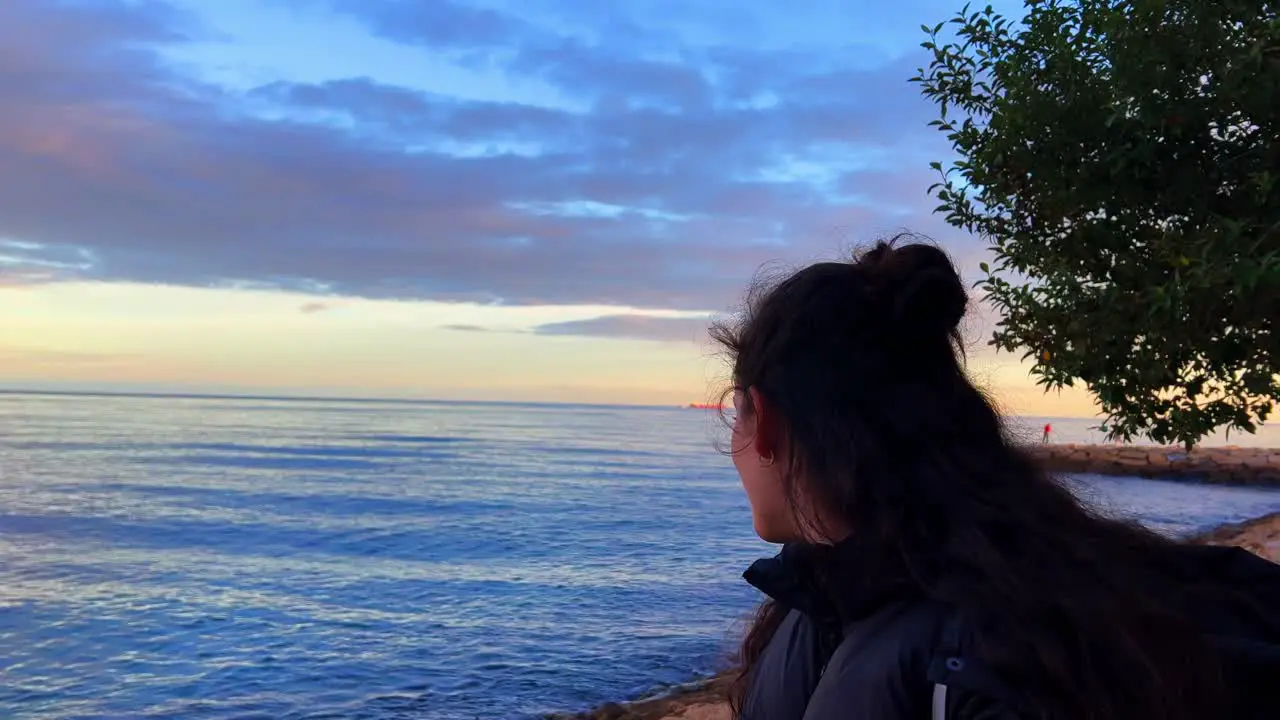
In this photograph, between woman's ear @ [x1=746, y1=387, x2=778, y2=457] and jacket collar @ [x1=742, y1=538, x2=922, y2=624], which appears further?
woman's ear @ [x1=746, y1=387, x2=778, y2=457]

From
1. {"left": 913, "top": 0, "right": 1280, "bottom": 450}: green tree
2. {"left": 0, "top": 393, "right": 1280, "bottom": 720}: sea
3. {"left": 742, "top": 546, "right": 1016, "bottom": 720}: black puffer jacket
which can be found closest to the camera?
{"left": 742, "top": 546, "right": 1016, "bottom": 720}: black puffer jacket

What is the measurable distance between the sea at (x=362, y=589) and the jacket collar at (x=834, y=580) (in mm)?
879

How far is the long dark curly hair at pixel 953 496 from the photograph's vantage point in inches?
59.0

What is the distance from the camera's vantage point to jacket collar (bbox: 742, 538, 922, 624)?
155 cm

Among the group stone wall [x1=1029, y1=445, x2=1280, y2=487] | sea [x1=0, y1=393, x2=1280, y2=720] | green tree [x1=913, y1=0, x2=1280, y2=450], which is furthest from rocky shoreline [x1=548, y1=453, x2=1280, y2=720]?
green tree [x1=913, y1=0, x2=1280, y2=450]

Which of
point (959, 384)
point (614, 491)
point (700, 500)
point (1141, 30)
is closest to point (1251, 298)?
point (1141, 30)

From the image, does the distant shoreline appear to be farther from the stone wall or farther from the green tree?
A: the stone wall

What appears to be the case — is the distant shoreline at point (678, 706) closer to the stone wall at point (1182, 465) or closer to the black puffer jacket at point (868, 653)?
the black puffer jacket at point (868, 653)

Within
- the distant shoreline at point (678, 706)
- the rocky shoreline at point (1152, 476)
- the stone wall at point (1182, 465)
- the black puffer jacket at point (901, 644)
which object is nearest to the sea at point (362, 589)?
the distant shoreline at point (678, 706)

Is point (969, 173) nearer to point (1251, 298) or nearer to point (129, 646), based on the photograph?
point (1251, 298)

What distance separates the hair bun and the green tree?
5.54 meters

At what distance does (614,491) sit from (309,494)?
34.2 ft

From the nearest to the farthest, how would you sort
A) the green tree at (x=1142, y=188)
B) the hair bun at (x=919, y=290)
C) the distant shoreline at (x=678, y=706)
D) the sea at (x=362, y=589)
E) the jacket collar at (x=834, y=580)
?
the jacket collar at (x=834, y=580)
the hair bun at (x=919, y=290)
the green tree at (x=1142, y=188)
the distant shoreline at (x=678, y=706)
the sea at (x=362, y=589)

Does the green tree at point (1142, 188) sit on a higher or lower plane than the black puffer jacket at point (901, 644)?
higher
